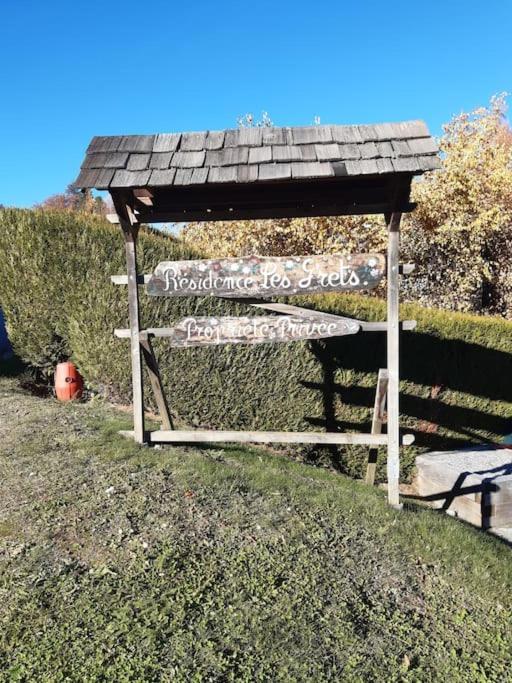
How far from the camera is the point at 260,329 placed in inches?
188

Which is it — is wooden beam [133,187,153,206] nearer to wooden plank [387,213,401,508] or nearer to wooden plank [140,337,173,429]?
wooden plank [140,337,173,429]

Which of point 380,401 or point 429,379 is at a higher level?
point 380,401

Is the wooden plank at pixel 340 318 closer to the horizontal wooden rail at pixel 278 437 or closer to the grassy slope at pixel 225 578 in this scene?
the horizontal wooden rail at pixel 278 437

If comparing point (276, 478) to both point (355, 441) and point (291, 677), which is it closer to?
point (355, 441)

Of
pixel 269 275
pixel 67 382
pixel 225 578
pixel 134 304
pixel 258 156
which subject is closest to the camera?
pixel 225 578

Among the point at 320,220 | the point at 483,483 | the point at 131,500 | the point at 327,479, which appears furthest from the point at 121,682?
the point at 320,220

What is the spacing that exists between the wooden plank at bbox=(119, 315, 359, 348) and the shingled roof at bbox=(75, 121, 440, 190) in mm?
1227

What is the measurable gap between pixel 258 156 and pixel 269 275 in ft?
3.34

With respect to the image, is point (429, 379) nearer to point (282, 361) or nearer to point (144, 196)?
point (282, 361)

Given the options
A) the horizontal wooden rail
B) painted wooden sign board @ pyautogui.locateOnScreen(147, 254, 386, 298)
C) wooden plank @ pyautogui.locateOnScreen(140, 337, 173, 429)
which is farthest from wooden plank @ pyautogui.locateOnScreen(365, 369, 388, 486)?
wooden plank @ pyautogui.locateOnScreen(140, 337, 173, 429)

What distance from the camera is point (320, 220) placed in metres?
11.2

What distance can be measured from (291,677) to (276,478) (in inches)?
94.4

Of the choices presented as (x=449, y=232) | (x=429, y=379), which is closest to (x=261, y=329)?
(x=429, y=379)

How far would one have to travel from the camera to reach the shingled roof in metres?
4.29
